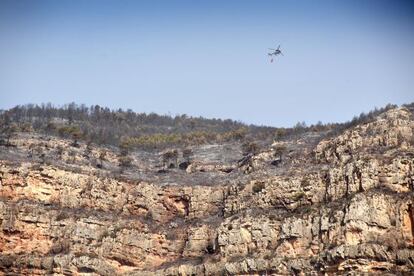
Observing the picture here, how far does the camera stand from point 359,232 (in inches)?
2223

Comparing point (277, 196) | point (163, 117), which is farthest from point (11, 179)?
point (163, 117)

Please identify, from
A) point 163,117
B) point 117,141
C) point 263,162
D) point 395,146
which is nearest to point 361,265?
point 395,146

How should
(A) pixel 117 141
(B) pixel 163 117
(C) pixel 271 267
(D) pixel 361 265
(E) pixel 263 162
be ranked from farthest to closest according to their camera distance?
(B) pixel 163 117 < (A) pixel 117 141 < (E) pixel 263 162 < (C) pixel 271 267 < (D) pixel 361 265

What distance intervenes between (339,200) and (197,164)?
80.2 feet

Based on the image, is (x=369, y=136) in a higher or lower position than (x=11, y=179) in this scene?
higher

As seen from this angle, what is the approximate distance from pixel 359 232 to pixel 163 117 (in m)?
91.8

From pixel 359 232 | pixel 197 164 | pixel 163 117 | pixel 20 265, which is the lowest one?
pixel 20 265

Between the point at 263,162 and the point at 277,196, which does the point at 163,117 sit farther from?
the point at 277,196

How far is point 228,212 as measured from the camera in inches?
2717

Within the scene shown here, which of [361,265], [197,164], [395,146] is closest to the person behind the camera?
[361,265]

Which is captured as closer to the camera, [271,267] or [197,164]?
[271,267]

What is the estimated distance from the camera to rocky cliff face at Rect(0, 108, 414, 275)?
57.2 metres

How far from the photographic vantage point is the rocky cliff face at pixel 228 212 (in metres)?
57.2

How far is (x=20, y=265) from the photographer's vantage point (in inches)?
2515
